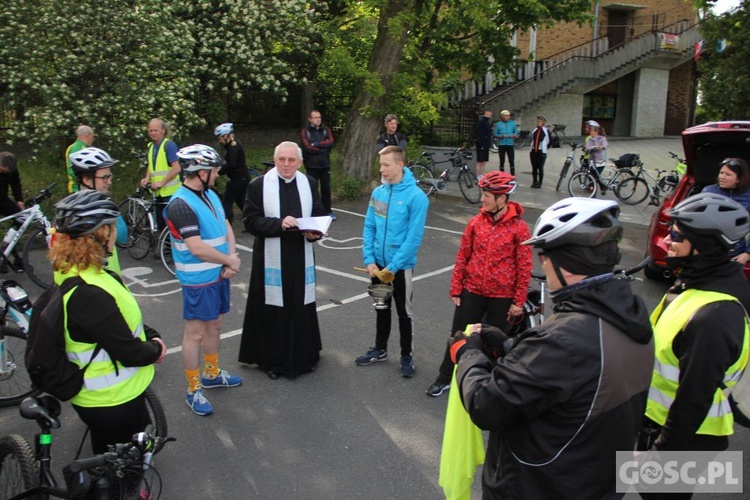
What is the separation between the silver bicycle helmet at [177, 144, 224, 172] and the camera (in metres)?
4.57

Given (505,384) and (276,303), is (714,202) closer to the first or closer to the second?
(505,384)

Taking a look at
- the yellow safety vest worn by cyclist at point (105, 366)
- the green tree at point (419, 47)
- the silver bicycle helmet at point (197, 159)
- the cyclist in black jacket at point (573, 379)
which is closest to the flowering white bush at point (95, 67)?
the green tree at point (419, 47)

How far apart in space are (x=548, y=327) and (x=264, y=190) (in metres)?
3.62

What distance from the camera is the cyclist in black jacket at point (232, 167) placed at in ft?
32.8

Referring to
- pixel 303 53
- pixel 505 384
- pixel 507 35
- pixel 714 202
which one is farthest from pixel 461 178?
pixel 505 384

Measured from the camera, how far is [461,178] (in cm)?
1373

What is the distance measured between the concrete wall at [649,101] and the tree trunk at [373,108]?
60.4 ft

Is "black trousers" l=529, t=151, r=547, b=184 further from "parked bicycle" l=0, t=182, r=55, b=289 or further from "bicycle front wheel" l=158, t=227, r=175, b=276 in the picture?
"parked bicycle" l=0, t=182, r=55, b=289

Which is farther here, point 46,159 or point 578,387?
point 46,159

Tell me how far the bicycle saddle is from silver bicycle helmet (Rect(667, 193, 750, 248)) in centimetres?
300

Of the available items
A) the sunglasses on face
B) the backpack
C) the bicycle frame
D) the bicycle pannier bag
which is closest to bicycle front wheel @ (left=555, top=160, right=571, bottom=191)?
the bicycle pannier bag

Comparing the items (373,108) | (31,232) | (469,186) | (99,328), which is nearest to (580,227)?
(99,328)

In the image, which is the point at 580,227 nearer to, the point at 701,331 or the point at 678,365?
the point at 701,331

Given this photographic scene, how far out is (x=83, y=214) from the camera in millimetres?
2996
